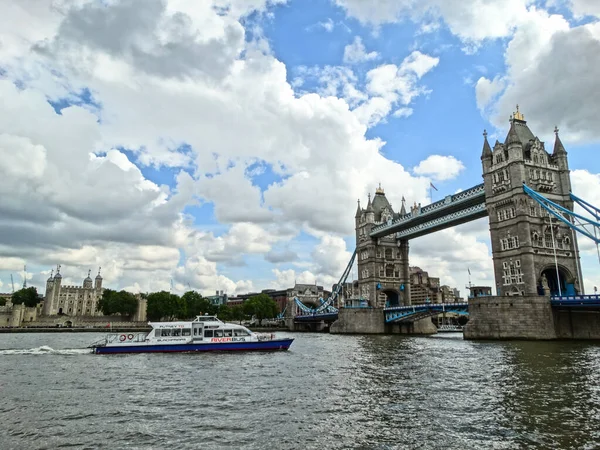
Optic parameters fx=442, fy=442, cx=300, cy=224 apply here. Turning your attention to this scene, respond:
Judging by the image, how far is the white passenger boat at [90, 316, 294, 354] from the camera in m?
44.6

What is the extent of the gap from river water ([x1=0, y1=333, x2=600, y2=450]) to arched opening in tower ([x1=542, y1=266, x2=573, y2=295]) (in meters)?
31.2

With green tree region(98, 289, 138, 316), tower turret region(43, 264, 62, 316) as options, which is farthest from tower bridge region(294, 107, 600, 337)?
tower turret region(43, 264, 62, 316)

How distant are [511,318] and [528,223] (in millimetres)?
14253

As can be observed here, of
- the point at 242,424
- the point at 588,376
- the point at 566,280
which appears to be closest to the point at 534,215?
the point at 566,280

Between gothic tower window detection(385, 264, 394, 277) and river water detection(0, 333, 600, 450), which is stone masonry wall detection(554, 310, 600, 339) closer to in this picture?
river water detection(0, 333, 600, 450)

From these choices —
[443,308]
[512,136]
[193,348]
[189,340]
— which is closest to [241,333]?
[193,348]

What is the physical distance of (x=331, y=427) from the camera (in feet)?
52.6

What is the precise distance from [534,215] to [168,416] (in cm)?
5992

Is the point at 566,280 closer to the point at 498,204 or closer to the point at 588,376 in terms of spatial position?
the point at 498,204

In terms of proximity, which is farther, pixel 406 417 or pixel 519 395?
pixel 519 395

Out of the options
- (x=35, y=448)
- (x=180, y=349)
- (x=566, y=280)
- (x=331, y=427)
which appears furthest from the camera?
(x=566, y=280)

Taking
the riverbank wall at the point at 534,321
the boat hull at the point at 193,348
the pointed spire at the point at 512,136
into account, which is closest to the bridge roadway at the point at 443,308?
the riverbank wall at the point at 534,321

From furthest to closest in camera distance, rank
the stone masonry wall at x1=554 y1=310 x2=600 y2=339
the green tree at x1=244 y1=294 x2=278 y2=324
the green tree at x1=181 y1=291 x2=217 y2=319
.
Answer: the green tree at x1=244 y1=294 x2=278 y2=324 < the green tree at x1=181 y1=291 x2=217 y2=319 < the stone masonry wall at x1=554 y1=310 x2=600 y2=339

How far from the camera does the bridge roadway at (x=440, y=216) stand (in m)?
76.0
